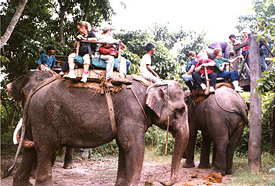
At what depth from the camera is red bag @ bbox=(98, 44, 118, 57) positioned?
568 centimetres

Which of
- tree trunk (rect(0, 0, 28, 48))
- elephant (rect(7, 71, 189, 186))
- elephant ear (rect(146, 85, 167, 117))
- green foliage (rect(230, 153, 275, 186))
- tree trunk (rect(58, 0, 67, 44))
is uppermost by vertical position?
tree trunk (rect(58, 0, 67, 44))

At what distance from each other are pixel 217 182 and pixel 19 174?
3957mm

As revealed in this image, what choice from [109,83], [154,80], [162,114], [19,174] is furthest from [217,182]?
[19,174]

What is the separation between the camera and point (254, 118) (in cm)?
736

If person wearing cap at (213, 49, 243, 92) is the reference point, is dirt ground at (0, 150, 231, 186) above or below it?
below

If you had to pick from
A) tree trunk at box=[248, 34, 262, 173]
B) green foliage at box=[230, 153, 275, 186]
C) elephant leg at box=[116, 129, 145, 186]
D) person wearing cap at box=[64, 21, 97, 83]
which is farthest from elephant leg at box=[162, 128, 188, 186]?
tree trunk at box=[248, 34, 262, 173]

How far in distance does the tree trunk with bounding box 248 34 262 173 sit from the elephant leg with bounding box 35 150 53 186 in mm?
4626

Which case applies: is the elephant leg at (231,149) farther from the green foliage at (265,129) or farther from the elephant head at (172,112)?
the green foliage at (265,129)

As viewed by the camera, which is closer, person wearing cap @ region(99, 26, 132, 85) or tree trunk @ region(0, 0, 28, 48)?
person wearing cap @ region(99, 26, 132, 85)

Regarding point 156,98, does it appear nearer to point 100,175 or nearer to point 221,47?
point 100,175

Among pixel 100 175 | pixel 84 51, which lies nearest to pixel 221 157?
pixel 100 175

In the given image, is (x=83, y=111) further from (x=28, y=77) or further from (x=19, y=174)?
(x=28, y=77)

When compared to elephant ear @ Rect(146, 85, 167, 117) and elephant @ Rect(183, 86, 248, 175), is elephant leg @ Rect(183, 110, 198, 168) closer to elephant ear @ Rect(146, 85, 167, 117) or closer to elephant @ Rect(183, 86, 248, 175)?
elephant @ Rect(183, 86, 248, 175)

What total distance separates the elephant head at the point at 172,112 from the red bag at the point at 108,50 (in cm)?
94
